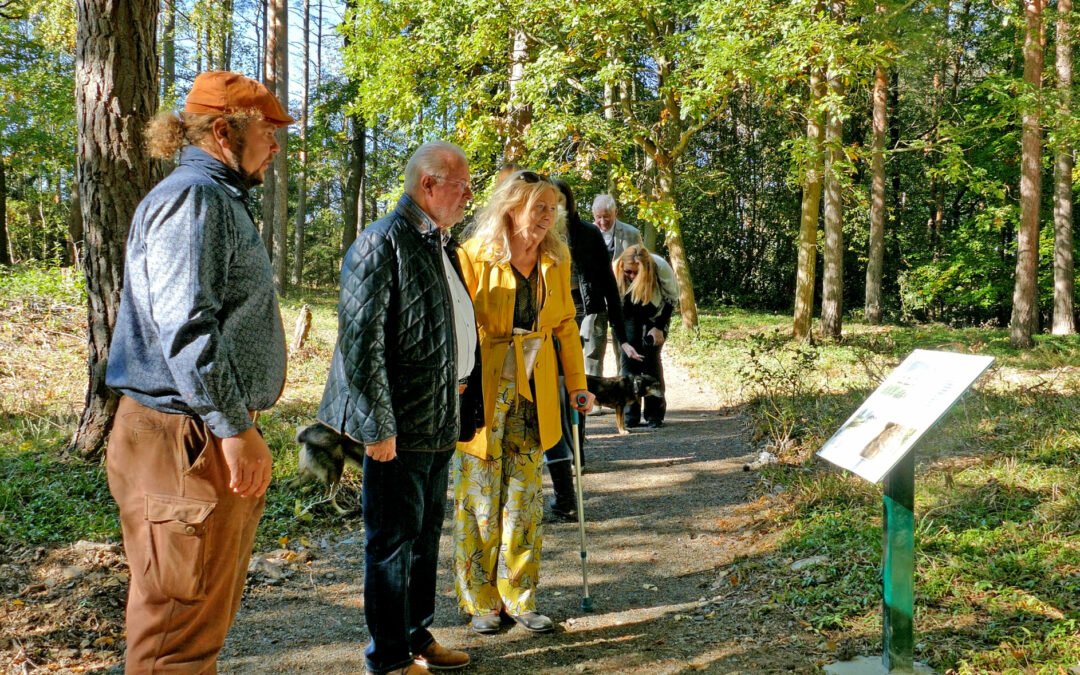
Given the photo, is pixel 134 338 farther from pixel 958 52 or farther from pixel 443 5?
pixel 958 52

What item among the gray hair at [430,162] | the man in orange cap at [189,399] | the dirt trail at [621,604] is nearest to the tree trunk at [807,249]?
the dirt trail at [621,604]

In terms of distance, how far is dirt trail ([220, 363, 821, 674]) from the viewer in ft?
12.3

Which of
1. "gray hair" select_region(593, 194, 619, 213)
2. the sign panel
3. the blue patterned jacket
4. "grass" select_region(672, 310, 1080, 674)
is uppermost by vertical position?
"gray hair" select_region(593, 194, 619, 213)

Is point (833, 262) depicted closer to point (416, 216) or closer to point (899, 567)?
point (899, 567)

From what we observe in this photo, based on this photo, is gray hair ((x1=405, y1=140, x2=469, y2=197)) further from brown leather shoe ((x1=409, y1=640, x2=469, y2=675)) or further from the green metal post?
the green metal post

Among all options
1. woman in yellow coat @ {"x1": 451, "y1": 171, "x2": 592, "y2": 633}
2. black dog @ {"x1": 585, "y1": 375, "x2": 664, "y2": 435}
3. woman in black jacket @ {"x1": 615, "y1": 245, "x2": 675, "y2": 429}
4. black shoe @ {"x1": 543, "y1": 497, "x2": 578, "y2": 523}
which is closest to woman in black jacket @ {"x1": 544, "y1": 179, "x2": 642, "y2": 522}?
black shoe @ {"x1": 543, "y1": 497, "x2": 578, "y2": 523}

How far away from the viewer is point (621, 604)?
445cm

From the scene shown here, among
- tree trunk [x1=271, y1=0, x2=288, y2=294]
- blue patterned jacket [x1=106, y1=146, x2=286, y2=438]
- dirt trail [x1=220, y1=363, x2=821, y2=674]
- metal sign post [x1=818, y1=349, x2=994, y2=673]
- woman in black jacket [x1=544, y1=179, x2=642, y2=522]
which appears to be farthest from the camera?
tree trunk [x1=271, y1=0, x2=288, y2=294]

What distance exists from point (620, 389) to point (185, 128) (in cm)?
574

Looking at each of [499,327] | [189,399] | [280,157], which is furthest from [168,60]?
[189,399]

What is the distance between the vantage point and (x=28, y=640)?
11.9 feet

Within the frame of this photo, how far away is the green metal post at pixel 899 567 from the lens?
3.23 metres

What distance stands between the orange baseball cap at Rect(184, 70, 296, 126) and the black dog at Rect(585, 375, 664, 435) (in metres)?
5.25

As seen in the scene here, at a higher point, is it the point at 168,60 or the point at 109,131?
the point at 168,60
